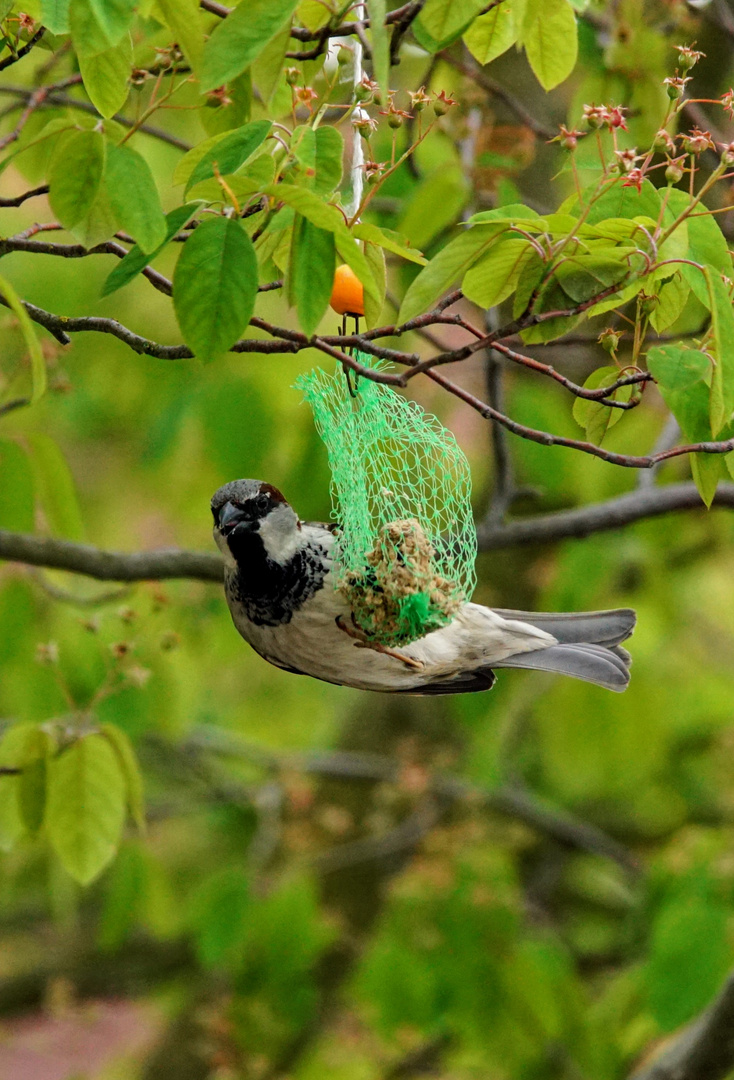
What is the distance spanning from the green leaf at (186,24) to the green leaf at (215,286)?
0.47 meters

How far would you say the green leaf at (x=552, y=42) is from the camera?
Result: 1936 mm

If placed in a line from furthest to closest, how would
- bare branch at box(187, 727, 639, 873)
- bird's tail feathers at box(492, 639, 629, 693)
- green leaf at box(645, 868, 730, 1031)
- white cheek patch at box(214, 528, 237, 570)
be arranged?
bare branch at box(187, 727, 639, 873)
green leaf at box(645, 868, 730, 1031)
bird's tail feathers at box(492, 639, 629, 693)
white cheek patch at box(214, 528, 237, 570)

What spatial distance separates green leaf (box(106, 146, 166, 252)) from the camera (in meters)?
1.59

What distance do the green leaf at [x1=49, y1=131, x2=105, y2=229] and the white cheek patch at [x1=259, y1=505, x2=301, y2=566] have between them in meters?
0.75

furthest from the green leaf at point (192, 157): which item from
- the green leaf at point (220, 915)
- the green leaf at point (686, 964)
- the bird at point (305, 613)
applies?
the green leaf at point (220, 915)

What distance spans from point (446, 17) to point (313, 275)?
0.45 metres

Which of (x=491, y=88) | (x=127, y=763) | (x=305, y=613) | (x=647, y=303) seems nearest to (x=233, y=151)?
(x=647, y=303)

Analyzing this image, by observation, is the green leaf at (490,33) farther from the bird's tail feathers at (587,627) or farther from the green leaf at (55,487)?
the green leaf at (55,487)

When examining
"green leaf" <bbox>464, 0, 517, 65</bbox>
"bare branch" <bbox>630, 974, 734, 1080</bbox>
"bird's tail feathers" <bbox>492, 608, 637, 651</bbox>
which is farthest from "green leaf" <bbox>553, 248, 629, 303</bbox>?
"bare branch" <bbox>630, 974, 734, 1080</bbox>

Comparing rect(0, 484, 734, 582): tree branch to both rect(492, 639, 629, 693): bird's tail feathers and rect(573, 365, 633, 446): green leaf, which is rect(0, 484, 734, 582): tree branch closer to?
rect(492, 639, 629, 693): bird's tail feathers

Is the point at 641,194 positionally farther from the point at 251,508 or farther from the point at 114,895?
the point at 114,895

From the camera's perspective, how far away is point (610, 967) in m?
6.04

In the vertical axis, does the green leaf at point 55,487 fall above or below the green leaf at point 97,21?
below

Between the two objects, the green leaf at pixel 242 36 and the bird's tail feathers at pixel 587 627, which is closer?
the green leaf at pixel 242 36
